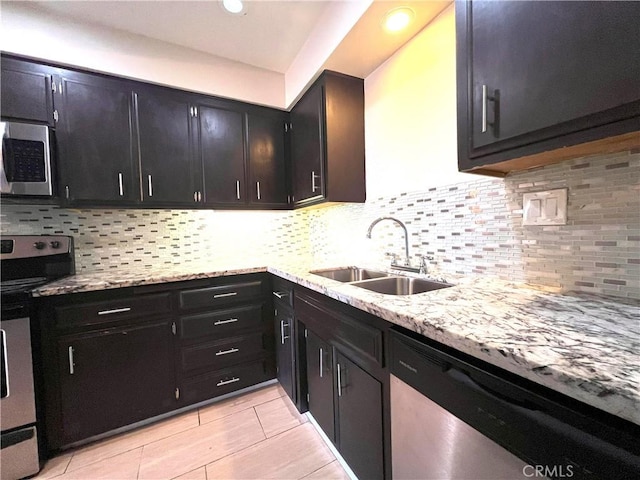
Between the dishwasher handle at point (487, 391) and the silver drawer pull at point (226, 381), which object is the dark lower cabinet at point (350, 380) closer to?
the dishwasher handle at point (487, 391)

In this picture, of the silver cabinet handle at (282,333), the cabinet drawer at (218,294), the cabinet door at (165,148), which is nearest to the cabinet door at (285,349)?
the silver cabinet handle at (282,333)

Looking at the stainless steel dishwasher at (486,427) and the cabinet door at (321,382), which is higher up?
the stainless steel dishwasher at (486,427)

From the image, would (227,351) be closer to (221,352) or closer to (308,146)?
(221,352)

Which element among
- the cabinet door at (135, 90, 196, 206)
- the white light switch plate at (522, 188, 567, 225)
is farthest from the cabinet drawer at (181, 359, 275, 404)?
the white light switch plate at (522, 188, 567, 225)

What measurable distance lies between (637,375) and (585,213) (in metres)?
0.67

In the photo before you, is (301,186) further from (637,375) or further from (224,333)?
(637,375)

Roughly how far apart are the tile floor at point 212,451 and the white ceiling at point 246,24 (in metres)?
2.27

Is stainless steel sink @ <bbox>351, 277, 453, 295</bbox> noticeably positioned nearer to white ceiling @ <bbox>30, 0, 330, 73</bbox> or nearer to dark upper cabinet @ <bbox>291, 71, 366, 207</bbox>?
dark upper cabinet @ <bbox>291, 71, 366, 207</bbox>

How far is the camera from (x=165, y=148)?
1.84 metres

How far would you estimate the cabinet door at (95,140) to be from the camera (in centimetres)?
159

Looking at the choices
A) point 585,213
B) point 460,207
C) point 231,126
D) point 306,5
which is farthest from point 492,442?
point 231,126

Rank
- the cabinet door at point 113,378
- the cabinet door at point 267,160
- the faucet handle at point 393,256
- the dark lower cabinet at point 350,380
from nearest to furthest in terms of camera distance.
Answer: the dark lower cabinet at point 350,380
the cabinet door at point 113,378
the faucet handle at point 393,256
the cabinet door at point 267,160

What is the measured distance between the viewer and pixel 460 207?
1228mm

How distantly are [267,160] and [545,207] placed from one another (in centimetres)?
191
